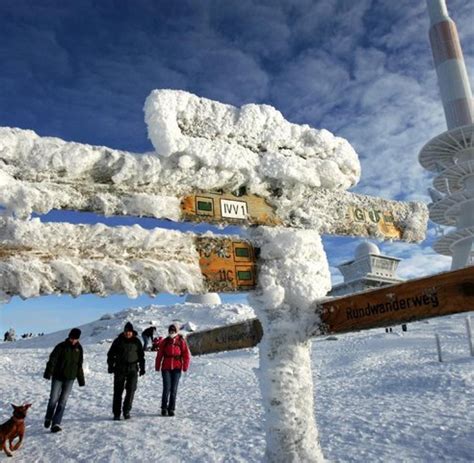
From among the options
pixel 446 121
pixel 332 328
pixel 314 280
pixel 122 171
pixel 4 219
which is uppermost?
Answer: pixel 446 121

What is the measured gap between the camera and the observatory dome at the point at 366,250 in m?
41.8

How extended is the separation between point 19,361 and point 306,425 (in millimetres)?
14278

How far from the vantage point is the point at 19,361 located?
15070 millimetres

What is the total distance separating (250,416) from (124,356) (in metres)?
2.16

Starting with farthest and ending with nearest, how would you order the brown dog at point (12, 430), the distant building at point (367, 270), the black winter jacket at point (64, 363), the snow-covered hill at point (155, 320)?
1. the distant building at point (367, 270)
2. the snow-covered hill at point (155, 320)
3. the black winter jacket at point (64, 363)
4. the brown dog at point (12, 430)

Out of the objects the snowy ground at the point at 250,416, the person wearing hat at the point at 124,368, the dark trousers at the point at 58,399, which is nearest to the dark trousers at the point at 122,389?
the person wearing hat at the point at 124,368

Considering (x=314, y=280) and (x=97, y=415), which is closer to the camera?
(x=314, y=280)

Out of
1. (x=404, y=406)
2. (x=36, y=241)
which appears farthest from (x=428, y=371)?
(x=36, y=241)

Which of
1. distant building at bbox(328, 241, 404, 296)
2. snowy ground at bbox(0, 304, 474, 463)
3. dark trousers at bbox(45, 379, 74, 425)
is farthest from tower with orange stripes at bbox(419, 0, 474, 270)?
dark trousers at bbox(45, 379, 74, 425)

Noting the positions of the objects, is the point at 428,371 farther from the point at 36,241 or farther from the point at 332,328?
the point at 36,241

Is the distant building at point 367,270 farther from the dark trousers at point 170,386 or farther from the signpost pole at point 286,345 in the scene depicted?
the signpost pole at point 286,345

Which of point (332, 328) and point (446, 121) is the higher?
point (446, 121)

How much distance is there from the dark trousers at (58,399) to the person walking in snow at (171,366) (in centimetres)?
147

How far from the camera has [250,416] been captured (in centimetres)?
673
